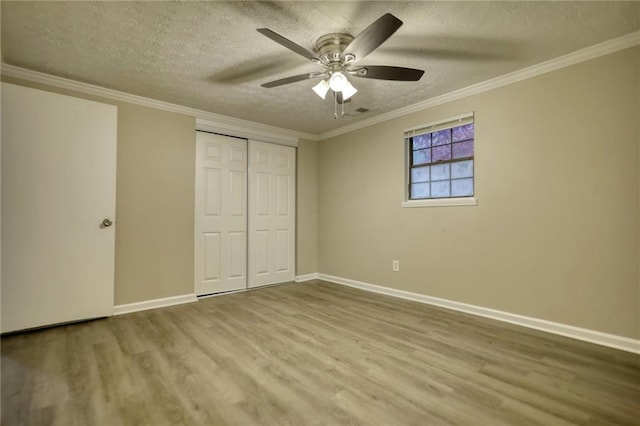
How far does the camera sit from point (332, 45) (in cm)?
225

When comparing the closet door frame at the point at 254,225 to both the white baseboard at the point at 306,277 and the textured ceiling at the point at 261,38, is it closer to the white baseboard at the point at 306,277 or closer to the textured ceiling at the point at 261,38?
the white baseboard at the point at 306,277

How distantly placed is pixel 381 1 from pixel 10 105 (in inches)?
124

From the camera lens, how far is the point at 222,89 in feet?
10.4

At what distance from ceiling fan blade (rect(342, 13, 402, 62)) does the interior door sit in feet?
A: 8.73

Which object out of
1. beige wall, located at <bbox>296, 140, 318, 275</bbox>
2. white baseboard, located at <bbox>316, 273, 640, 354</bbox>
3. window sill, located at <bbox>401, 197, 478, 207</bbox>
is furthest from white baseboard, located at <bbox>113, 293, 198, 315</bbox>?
window sill, located at <bbox>401, 197, 478, 207</bbox>

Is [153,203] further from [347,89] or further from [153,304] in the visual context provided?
[347,89]

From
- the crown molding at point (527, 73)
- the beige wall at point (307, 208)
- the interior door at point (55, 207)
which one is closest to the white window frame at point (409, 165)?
the crown molding at point (527, 73)

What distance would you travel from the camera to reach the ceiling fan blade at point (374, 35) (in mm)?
1596

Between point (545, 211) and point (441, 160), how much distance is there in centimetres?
119

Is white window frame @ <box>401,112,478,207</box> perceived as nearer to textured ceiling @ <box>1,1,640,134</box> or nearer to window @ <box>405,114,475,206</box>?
window @ <box>405,114,475,206</box>

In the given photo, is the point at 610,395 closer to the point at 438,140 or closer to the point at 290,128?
the point at 438,140

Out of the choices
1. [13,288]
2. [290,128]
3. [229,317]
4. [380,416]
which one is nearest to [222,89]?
[290,128]

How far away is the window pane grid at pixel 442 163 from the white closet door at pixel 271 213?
1.92 m

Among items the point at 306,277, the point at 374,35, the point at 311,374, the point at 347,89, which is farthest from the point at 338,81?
the point at 306,277
